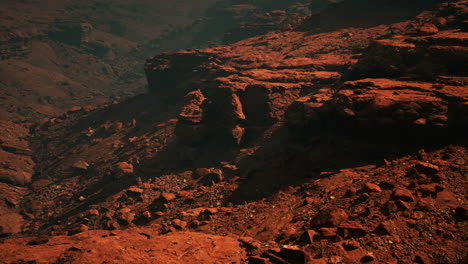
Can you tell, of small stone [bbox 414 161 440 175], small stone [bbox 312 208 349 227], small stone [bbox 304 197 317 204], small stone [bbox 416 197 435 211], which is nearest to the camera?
small stone [bbox 416 197 435 211]

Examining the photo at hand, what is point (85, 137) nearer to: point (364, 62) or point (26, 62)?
point (364, 62)

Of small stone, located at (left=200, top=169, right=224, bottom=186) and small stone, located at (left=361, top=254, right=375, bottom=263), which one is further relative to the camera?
small stone, located at (left=200, top=169, right=224, bottom=186)

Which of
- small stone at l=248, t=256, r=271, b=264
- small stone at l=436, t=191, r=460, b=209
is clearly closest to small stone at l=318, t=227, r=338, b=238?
small stone at l=248, t=256, r=271, b=264

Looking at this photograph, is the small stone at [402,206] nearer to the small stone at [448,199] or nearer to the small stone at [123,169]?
the small stone at [448,199]

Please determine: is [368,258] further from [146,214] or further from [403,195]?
[146,214]

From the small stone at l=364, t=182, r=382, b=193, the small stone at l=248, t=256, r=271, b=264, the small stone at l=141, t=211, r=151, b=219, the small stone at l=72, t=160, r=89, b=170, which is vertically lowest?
the small stone at l=72, t=160, r=89, b=170

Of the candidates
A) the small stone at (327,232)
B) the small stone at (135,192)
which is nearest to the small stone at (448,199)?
the small stone at (327,232)

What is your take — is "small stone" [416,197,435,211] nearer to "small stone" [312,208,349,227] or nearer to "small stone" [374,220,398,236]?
"small stone" [374,220,398,236]
